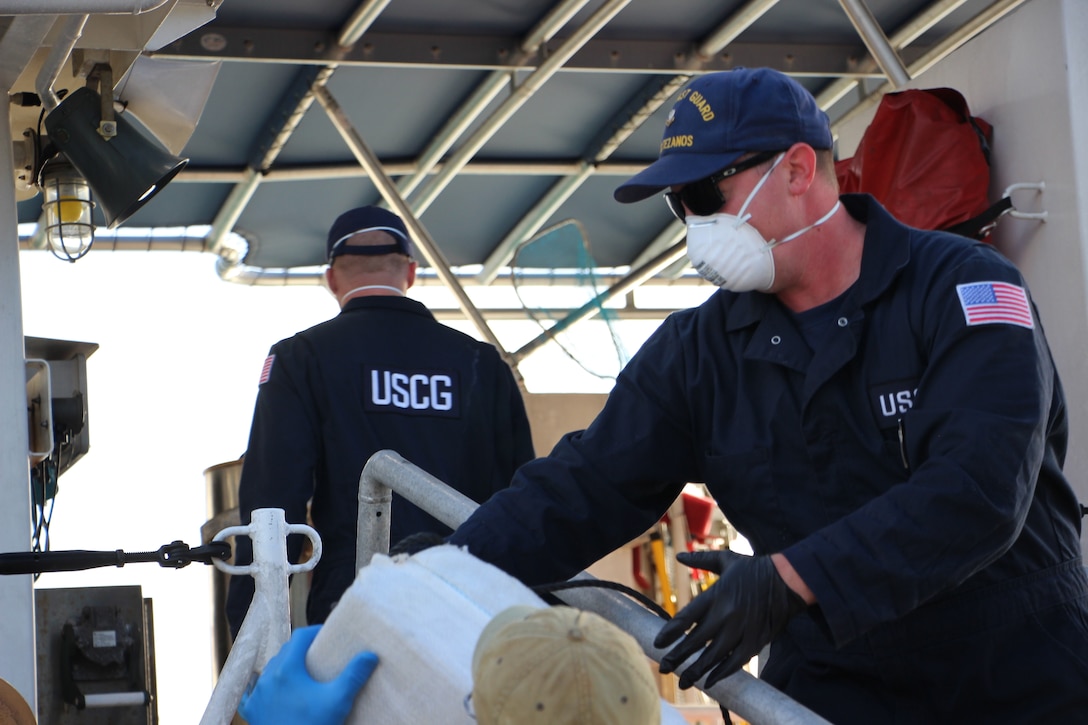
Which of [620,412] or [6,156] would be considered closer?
[620,412]

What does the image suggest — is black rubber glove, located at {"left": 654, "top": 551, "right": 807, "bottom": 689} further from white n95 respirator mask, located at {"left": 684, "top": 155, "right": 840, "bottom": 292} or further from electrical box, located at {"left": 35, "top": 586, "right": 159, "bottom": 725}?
electrical box, located at {"left": 35, "top": 586, "right": 159, "bottom": 725}

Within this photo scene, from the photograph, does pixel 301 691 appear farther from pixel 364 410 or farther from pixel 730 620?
pixel 364 410

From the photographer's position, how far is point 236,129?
213 inches

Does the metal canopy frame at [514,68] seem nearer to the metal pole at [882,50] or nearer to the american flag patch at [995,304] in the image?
the metal pole at [882,50]

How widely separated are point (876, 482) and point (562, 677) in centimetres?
86

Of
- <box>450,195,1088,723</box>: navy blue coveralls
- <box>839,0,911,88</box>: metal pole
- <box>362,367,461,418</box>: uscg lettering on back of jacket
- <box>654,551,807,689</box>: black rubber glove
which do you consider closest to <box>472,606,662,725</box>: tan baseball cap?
<box>654,551,807,689</box>: black rubber glove

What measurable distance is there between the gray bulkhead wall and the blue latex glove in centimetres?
233

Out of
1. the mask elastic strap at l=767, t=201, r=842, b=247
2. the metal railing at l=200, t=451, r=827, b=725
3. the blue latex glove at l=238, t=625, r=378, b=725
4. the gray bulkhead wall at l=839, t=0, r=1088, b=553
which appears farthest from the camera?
the gray bulkhead wall at l=839, t=0, r=1088, b=553

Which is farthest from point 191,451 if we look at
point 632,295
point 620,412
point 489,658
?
point 489,658

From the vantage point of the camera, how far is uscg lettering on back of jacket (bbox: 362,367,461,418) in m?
3.26

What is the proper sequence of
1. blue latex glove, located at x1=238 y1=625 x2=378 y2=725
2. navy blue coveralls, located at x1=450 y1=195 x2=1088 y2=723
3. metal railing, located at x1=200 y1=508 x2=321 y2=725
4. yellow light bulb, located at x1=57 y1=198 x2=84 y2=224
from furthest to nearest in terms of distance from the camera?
yellow light bulb, located at x1=57 y1=198 x2=84 y2=224, metal railing, located at x1=200 y1=508 x2=321 y2=725, navy blue coveralls, located at x1=450 y1=195 x2=1088 y2=723, blue latex glove, located at x1=238 y1=625 x2=378 y2=725

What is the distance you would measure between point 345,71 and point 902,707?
150 inches

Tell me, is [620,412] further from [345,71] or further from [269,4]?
Result: [345,71]

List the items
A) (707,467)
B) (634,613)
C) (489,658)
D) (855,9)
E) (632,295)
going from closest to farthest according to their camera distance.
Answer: (489,658)
(634,613)
(707,467)
(855,9)
(632,295)
